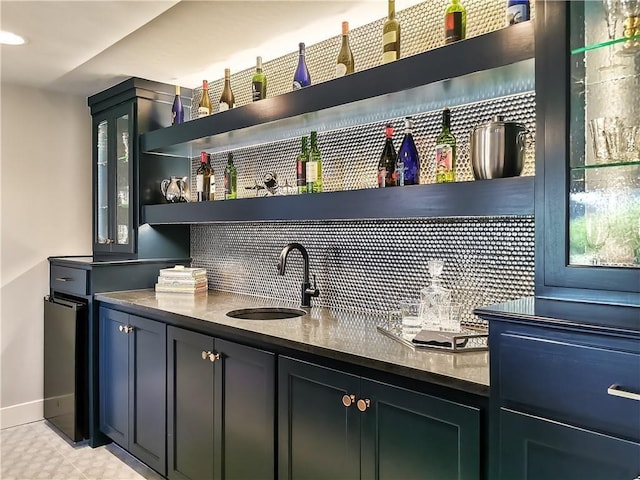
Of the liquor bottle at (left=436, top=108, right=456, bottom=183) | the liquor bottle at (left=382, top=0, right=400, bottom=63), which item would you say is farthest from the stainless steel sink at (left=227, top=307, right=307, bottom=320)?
the liquor bottle at (left=382, top=0, right=400, bottom=63)

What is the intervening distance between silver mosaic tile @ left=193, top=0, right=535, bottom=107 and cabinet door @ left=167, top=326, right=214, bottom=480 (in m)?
1.45

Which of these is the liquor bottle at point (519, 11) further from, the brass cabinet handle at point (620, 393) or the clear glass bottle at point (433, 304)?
the brass cabinet handle at point (620, 393)

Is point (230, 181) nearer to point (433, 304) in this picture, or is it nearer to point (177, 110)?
point (177, 110)

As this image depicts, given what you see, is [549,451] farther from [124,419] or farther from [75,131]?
[75,131]

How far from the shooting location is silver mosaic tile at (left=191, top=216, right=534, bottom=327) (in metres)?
1.86

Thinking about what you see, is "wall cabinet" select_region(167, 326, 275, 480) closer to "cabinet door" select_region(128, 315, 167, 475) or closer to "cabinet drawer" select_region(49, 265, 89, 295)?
"cabinet door" select_region(128, 315, 167, 475)

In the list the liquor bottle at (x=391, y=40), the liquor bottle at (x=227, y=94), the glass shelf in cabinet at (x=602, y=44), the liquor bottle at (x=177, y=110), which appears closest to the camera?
the glass shelf in cabinet at (x=602, y=44)

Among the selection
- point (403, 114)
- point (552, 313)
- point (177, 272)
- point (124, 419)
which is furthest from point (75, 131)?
point (552, 313)

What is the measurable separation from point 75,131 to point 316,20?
7.44 ft

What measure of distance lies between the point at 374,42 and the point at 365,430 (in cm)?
169

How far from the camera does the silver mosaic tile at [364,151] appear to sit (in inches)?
72.7

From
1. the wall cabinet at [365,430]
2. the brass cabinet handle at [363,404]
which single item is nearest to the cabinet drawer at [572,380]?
the wall cabinet at [365,430]

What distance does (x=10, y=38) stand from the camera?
2.54m

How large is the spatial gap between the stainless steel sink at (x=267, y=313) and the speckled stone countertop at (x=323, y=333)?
0.19 feet
